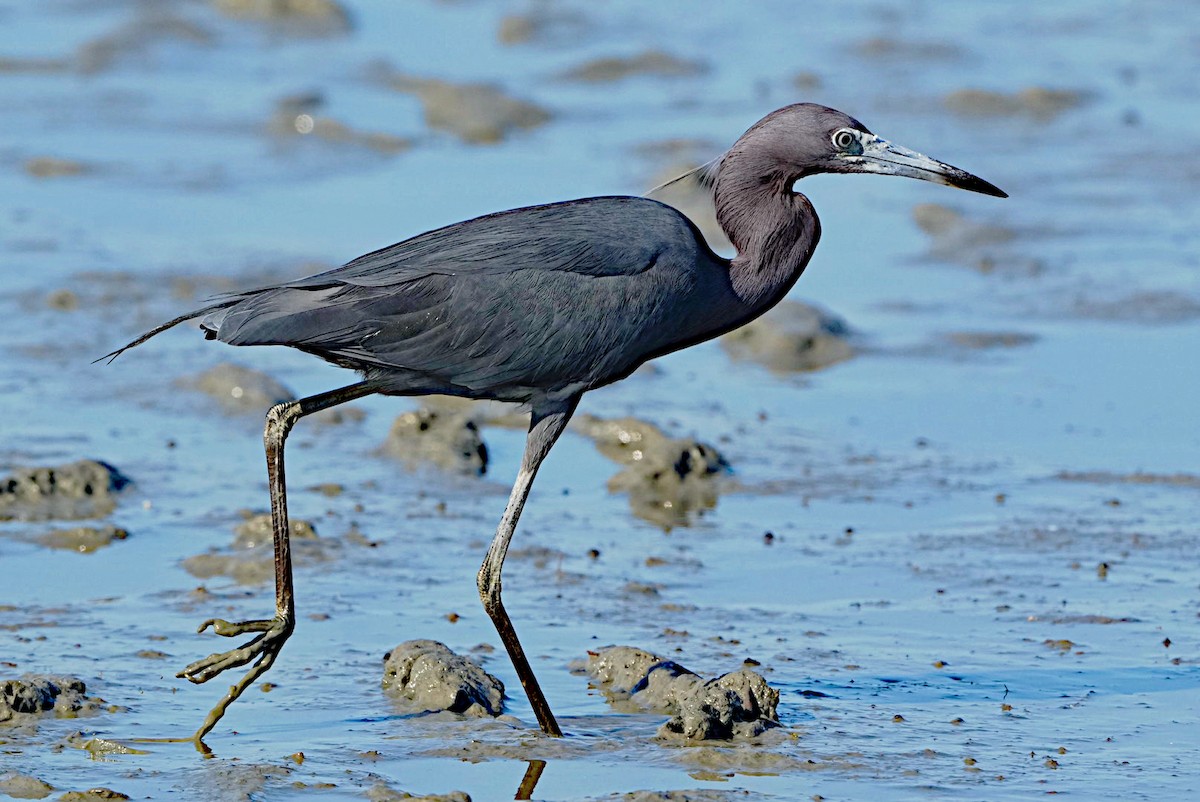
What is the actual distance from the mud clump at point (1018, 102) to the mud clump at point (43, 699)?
11.2 m

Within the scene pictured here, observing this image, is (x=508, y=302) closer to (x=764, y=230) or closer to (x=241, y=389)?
(x=764, y=230)

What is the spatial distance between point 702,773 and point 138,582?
102 inches

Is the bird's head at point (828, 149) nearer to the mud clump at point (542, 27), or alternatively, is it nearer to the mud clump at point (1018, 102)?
the mud clump at point (1018, 102)

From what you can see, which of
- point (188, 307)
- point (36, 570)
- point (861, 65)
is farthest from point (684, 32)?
point (36, 570)

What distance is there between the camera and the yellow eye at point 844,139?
6.52 metres

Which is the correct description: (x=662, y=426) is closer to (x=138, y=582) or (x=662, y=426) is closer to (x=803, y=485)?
(x=803, y=485)

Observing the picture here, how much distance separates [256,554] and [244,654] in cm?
156

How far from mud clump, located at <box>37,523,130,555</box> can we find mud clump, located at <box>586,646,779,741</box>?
90.4 inches

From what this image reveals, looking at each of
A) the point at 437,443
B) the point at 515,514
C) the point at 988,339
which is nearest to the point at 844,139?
the point at 515,514

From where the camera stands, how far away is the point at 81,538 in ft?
25.1

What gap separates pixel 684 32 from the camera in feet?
61.5

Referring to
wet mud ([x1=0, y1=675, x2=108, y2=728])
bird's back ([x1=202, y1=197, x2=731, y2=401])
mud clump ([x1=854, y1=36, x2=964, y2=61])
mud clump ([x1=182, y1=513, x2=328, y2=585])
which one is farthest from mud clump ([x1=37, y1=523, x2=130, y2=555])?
mud clump ([x1=854, y1=36, x2=964, y2=61])

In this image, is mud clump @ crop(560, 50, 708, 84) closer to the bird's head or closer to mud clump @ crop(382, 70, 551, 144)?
mud clump @ crop(382, 70, 551, 144)

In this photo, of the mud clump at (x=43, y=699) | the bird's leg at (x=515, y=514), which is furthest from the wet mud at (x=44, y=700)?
the bird's leg at (x=515, y=514)
